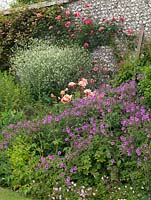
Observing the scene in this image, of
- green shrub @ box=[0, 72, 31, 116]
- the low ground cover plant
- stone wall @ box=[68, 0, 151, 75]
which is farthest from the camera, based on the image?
stone wall @ box=[68, 0, 151, 75]

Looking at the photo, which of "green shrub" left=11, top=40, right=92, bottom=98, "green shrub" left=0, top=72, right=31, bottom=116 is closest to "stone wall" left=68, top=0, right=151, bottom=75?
"green shrub" left=11, top=40, right=92, bottom=98

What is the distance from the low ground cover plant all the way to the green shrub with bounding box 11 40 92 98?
3.45 metres

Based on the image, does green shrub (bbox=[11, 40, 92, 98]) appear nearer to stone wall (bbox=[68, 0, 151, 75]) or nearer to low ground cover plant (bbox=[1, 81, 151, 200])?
stone wall (bbox=[68, 0, 151, 75])

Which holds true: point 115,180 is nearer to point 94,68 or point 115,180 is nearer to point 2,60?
point 94,68

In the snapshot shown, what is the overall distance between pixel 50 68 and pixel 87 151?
16.3ft

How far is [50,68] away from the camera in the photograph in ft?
37.8

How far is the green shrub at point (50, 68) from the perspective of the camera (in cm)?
1134

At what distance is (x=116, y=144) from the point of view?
6789 mm

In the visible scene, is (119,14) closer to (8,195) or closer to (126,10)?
(126,10)

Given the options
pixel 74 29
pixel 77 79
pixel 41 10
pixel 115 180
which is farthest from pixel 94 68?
pixel 115 180

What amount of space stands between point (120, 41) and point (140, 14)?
0.87 meters

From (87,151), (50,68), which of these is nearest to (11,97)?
(50,68)

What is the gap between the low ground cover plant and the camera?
6438 millimetres

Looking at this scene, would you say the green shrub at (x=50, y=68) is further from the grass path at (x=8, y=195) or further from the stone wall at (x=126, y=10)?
the grass path at (x=8, y=195)
